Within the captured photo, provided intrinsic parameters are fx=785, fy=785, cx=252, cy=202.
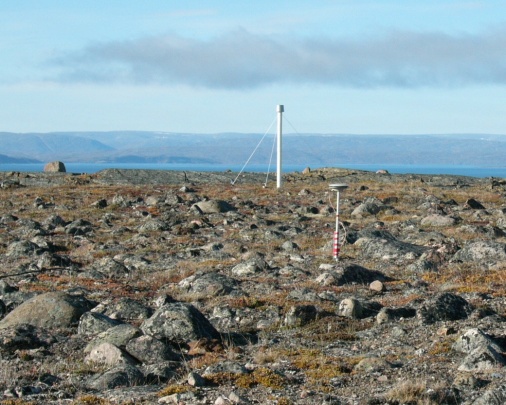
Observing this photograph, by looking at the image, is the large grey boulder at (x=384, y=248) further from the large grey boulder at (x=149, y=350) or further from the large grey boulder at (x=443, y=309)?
the large grey boulder at (x=149, y=350)

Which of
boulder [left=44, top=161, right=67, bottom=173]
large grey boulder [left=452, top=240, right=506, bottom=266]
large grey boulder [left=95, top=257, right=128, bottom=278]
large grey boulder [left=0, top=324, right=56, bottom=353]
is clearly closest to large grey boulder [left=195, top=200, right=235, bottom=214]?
large grey boulder [left=95, top=257, right=128, bottom=278]

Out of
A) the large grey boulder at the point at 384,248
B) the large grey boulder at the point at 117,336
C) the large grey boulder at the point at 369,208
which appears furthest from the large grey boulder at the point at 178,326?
the large grey boulder at the point at 369,208

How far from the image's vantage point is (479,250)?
18391 millimetres

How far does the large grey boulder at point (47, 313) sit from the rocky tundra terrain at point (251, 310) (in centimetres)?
2

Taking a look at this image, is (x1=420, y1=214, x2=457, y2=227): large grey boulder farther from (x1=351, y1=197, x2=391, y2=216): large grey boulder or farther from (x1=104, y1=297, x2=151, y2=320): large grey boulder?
(x1=104, y1=297, x2=151, y2=320): large grey boulder

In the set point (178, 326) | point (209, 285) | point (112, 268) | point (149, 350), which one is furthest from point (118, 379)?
point (112, 268)

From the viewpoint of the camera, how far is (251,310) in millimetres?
13297

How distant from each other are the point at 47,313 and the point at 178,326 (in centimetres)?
233

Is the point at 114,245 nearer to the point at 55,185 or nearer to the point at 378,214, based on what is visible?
the point at 378,214

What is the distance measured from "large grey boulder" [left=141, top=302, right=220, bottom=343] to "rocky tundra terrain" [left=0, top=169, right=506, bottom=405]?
0.07 feet

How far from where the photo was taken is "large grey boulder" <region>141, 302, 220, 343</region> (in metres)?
10.9

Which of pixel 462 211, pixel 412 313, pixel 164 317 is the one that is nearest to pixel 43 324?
pixel 164 317

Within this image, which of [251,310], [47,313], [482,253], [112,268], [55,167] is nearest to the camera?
[47,313]

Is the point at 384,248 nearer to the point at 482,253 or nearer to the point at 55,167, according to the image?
the point at 482,253
